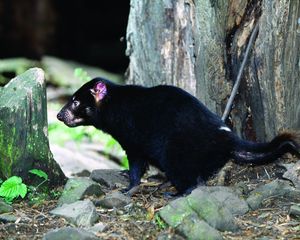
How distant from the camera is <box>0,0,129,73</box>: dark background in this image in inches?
532

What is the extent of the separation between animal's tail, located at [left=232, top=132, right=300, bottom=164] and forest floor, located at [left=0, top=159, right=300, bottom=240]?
9.5 inches

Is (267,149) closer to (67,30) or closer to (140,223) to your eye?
(140,223)

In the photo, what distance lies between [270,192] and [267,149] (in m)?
0.29

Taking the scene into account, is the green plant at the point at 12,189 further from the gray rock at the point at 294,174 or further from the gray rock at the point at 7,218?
the gray rock at the point at 294,174

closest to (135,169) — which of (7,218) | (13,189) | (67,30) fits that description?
(13,189)

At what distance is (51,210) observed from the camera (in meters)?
4.08

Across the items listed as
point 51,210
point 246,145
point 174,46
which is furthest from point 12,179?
point 174,46

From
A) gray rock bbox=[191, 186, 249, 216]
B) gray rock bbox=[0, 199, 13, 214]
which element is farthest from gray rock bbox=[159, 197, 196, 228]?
gray rock bbox=[0, 199, 13, 214]

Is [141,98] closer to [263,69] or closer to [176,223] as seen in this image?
[263,69]

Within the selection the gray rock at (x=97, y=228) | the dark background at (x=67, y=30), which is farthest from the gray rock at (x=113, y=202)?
the dark background at (x=67, y=30)

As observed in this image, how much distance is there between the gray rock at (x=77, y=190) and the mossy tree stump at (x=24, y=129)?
0.36m

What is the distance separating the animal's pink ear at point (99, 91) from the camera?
5043 millimetres

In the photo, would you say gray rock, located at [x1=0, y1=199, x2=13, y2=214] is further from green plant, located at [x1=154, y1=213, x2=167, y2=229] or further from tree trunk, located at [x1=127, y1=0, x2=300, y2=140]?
tree trunk, located at [x1=127, y1=0, x2=300, y2=140]

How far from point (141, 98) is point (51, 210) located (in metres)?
1.16
